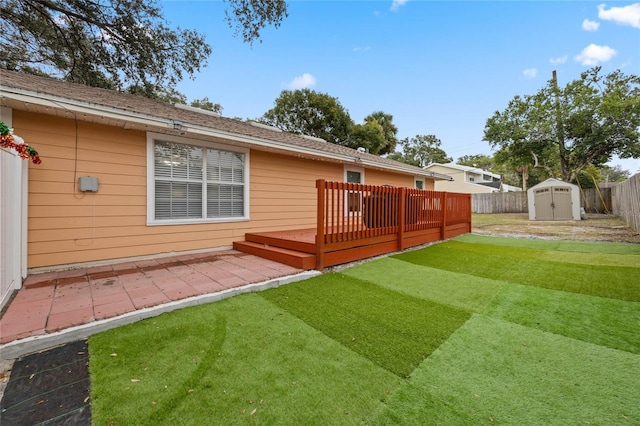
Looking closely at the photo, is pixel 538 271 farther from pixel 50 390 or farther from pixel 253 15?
pixel 253 15

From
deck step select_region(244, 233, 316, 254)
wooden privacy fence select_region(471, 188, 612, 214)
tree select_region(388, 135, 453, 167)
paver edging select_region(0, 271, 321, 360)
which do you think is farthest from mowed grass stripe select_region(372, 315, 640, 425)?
tree select_region(388, 135, 453, 167)

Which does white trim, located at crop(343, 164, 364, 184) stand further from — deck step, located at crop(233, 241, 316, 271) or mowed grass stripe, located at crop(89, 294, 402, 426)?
mowed grass stripe, located at crop(89, 294, 402, 426)

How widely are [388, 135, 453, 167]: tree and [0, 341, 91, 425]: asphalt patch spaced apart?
136ft

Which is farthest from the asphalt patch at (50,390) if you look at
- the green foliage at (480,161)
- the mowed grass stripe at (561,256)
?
the green foliage at (480,161)

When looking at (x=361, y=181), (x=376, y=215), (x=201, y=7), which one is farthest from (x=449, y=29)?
(x=376, y=215)

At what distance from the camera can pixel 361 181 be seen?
8.58m

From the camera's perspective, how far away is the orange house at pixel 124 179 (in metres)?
3.62

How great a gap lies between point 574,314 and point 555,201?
13929mm

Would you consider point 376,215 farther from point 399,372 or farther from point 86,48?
point 86,48

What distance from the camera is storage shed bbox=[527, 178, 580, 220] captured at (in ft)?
41.6

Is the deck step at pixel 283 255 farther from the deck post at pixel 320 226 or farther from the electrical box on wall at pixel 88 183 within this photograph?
the electrical box on wall at pixel 88 183

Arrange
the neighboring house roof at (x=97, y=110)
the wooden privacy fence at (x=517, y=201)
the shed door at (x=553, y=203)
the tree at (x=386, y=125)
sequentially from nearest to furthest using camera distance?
the neighboring house roof at (x=97, y=110) < the shed door at (x=553, y=203) < the wooden privacy fence at (x=517, y=201) < the tree at (x=386, y=125)

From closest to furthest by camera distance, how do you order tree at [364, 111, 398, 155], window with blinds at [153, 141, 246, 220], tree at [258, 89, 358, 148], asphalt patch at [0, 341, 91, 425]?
asphalt patch at [0, 341, 91, 425] < window with blinds at [153, 141, 246, 220] < tree at [258, 89, 358, 148] < tree at [364, 111, 398, 155]

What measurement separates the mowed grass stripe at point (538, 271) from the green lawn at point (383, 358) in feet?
0.24
